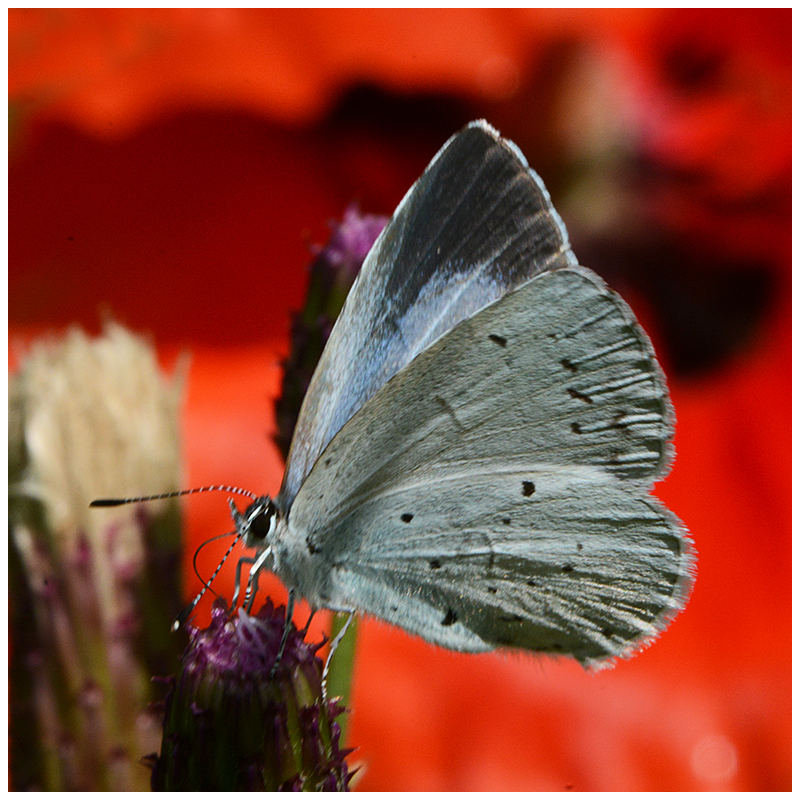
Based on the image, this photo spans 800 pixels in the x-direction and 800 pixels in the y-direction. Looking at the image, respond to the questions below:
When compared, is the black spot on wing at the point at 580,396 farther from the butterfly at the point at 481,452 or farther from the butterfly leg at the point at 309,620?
the butterfly leg at the point at 309,620

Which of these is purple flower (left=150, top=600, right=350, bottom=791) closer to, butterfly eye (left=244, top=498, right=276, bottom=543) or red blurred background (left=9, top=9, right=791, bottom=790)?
butterfly eye (left=244, top=498, right=276, bottom=543)

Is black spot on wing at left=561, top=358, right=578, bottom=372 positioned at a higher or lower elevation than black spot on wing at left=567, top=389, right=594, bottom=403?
higher

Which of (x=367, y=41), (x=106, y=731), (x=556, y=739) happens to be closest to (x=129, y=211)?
(x=367, y=41)

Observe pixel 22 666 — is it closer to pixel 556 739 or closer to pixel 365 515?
pixel 365 515

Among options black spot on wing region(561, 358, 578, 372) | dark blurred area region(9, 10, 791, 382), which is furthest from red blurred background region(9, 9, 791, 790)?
black spot on wing region(561, 358, 578, 372)

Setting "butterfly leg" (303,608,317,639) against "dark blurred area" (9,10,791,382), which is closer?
"butterfly leg" (303,608,317,639)

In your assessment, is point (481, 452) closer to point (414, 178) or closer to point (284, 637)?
point (284, 637)

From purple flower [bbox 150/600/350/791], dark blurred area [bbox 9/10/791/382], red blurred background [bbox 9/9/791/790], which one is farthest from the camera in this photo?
dark blurred area [bbox 9/10/791/382]
